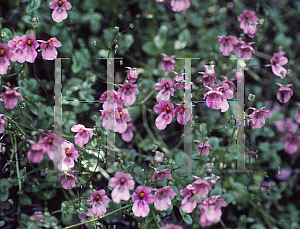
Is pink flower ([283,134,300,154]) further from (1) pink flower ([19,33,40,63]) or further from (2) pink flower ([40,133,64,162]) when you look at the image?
(1) pink flower ([19,33,40,63])

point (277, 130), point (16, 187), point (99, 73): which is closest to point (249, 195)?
point (277, 130)

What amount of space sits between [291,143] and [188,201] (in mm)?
650

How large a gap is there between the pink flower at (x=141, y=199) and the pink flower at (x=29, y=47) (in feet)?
1.90

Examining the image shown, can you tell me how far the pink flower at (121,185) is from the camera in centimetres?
93

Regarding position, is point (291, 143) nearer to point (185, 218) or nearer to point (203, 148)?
point (203, 148)

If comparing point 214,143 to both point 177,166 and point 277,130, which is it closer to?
point 177,166

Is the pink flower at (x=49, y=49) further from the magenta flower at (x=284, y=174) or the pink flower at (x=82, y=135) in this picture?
the magenta flower at (x=284, y=174)

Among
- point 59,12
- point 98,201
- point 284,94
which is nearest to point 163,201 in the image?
point 98,201

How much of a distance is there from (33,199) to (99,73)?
63 centimetres

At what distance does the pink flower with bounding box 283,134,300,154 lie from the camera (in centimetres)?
133

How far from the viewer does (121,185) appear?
0.94m

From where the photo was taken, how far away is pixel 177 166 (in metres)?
1.09

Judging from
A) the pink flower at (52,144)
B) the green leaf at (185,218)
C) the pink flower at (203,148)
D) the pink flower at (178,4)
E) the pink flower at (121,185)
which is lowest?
the green leaf at (185,218)

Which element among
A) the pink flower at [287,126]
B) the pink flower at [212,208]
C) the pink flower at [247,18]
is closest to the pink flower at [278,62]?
the pink flower at [247,18]
